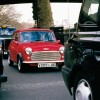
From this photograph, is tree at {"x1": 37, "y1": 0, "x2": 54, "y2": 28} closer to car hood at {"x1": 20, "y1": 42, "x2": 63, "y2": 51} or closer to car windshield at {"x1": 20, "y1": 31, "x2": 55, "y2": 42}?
car windshield at {"x1": 20, "y1": 31, "x2": 55, "y2": 42}

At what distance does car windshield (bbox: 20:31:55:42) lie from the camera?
14.0 m

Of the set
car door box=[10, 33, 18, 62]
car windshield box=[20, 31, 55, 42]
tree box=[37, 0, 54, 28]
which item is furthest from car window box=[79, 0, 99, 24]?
tree box=[37, 0, 54, 28]

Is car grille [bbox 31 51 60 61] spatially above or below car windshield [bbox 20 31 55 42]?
below

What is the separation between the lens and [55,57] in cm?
1323

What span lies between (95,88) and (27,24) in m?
111

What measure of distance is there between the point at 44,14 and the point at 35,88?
20799mm

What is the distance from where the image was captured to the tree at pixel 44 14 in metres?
29.7

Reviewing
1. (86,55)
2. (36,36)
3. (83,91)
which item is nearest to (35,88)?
(83,91)

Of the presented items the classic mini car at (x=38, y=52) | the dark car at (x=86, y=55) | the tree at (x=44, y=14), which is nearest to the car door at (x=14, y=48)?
the classic mini car at (x=38, y=52)

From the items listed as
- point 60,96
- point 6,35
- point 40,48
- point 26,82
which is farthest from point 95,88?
point 6,35

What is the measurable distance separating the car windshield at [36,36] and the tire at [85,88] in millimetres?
8261

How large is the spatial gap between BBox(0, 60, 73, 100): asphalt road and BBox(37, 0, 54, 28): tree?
58.8ft

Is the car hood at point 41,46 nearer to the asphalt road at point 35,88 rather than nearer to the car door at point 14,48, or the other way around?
the car door at point 14,48

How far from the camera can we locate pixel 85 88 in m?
5.39
